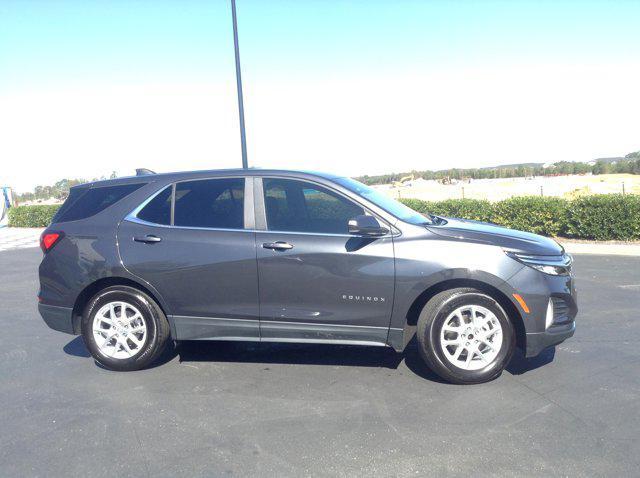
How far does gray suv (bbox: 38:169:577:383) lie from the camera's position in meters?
4.53

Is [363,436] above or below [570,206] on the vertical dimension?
below

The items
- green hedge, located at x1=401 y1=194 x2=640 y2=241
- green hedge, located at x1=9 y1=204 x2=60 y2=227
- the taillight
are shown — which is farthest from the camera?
green hedge, located at x1=9 y1=204 x2=60 y2=227

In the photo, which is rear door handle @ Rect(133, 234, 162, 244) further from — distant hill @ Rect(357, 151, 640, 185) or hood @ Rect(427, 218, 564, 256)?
distant hill @ Rect(357, 151, 640, 185)

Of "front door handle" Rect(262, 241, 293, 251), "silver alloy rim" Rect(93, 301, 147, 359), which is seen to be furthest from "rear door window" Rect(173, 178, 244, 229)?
"silver alloy rim" Rect(93, 301, 147, 359)

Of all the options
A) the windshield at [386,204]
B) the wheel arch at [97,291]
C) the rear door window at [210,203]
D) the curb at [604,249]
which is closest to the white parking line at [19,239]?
the wheel arch at [97,291]

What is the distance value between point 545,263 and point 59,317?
14.3 ft

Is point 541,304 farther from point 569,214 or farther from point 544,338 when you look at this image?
point 569,214

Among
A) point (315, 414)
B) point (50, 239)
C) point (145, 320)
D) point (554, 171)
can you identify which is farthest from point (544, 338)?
point (554, 171)

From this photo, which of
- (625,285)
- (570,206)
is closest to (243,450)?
(625,285)

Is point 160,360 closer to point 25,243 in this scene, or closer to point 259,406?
point 259,406

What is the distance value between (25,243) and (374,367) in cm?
1636

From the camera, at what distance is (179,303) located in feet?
16.2

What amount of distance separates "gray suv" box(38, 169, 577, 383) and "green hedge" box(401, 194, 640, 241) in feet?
29.6

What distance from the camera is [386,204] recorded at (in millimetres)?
5125
